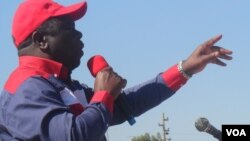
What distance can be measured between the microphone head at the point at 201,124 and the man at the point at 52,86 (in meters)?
0.54

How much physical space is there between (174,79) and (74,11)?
1.17m

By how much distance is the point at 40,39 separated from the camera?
4.23m

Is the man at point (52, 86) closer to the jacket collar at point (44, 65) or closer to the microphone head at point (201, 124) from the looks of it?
the jacket collar at point (44, 65)

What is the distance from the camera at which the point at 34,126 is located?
12.4 feet

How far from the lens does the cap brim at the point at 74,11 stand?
428 cm

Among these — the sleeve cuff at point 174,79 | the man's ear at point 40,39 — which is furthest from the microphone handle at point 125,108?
the man's ear at point 40,39

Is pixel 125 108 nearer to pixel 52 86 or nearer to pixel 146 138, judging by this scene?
pixel 52 86

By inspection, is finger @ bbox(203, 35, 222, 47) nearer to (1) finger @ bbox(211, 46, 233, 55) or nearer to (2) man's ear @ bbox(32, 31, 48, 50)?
(1) finger @ bbox(211, 46, 233, 55)

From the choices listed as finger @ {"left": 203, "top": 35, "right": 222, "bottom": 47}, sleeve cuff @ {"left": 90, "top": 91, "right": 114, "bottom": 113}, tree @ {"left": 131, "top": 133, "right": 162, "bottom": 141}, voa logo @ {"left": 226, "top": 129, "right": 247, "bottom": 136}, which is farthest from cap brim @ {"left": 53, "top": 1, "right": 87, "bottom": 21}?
tree @ {"left": 131, "top": 133, "right": 162, "bottom": 141}

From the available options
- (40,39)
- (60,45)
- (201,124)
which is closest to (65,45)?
(60,45)

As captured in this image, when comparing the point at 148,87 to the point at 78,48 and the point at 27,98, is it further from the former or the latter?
the point at 27,98

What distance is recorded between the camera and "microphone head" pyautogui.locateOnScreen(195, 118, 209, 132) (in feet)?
11.8

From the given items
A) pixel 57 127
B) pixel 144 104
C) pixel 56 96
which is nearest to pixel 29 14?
pixel 56 96

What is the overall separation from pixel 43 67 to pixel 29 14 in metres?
0.38
